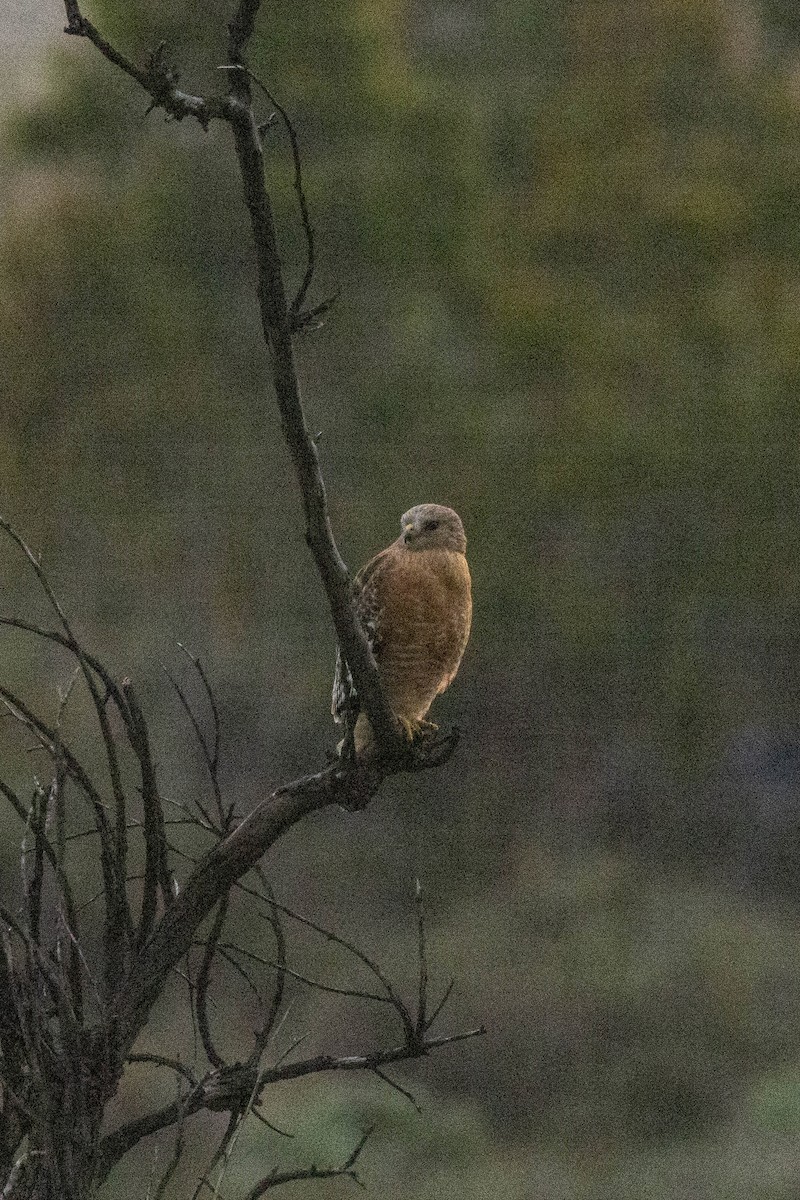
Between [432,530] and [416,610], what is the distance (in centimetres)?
17

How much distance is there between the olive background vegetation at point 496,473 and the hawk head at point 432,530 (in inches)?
294

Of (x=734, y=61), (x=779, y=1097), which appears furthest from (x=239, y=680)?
(x=734, y=61)

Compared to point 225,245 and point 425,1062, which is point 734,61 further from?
→ point 425,1062

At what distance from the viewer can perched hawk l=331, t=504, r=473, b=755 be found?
2871mm

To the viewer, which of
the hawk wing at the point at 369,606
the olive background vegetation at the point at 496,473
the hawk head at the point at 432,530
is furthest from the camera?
the olive background vegetation at the point at 496,473

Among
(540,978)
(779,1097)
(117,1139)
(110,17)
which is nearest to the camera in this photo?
(117,1139)

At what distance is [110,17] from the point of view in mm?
11758

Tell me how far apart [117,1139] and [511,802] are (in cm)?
1013

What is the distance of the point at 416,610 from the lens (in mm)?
2875

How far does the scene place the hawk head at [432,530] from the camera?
296 centimetres

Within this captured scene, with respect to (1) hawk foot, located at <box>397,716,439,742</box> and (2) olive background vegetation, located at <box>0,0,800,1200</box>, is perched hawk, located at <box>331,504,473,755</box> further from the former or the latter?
(2) olive background vegetation, located at <box>0,0,800,1200</box>

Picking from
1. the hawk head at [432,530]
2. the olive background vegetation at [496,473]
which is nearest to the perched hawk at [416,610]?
the hawk head at [432,530]

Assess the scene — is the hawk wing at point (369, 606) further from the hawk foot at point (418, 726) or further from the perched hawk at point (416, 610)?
the hawk foot at point (418, 726)

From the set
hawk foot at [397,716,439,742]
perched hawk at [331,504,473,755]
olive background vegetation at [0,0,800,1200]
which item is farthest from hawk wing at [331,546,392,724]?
olive background vegetation at [0,0,800,1200]
